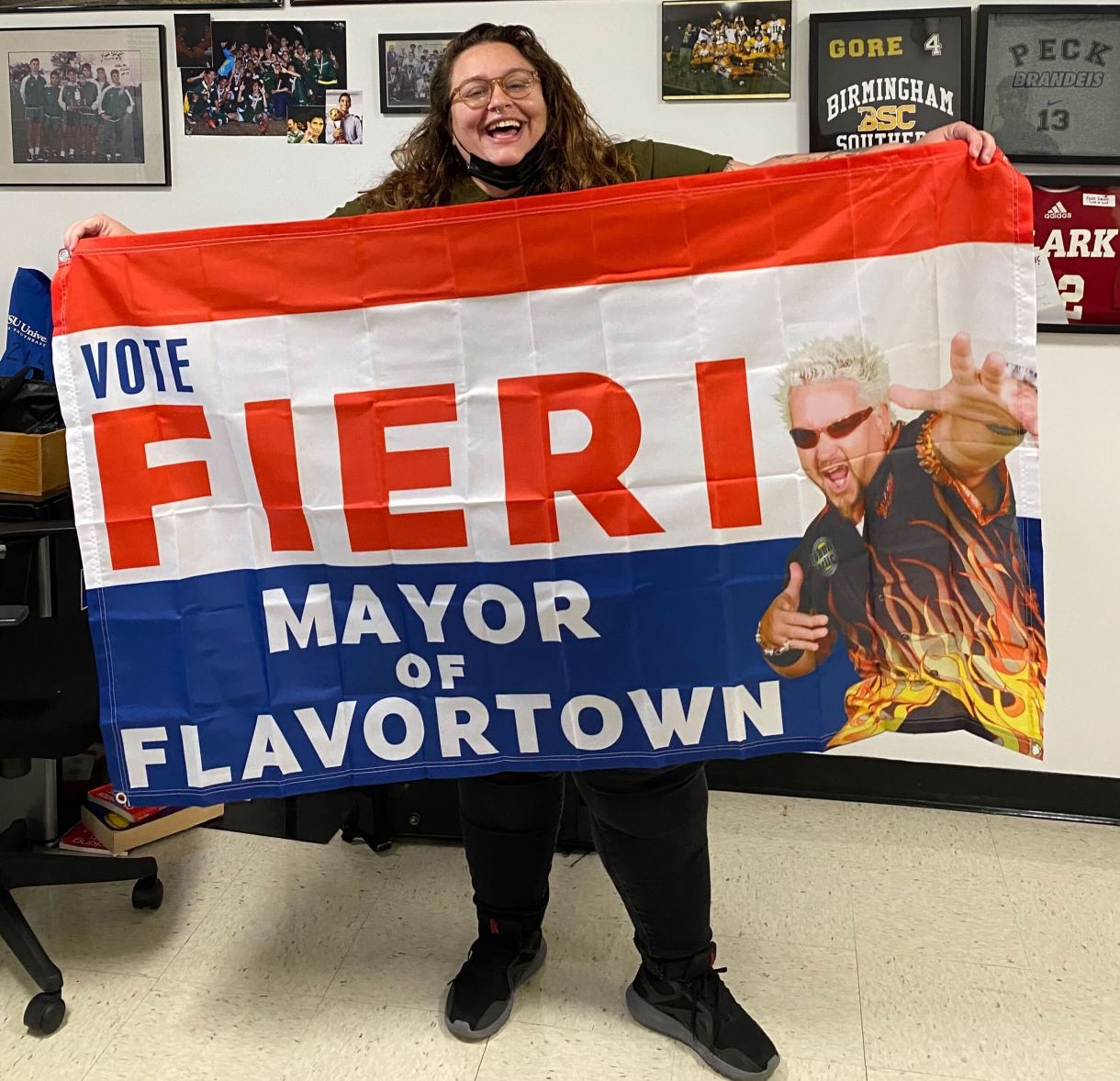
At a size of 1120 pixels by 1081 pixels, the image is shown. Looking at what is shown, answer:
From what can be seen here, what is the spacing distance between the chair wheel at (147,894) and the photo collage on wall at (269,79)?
1447 mm

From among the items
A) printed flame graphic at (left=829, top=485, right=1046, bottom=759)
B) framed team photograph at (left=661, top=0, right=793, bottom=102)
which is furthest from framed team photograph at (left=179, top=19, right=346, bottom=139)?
printed flame graphic at (left=829, top=485, right=1046, bottom=759)

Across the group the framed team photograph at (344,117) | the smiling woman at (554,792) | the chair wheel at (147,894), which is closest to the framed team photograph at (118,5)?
the framed team photograph at (344,117)

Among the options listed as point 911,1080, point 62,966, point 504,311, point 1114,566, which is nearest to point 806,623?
point 504,311

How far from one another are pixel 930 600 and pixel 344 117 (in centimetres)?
149

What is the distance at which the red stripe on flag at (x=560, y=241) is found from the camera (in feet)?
4.26

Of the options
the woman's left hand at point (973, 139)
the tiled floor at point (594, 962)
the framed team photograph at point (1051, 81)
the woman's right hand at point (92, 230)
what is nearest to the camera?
the woman's left hand at point (973, 139)

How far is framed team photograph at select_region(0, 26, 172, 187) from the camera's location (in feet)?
7.06

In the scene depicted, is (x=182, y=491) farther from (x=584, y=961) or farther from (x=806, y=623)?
(x=584, y=961)

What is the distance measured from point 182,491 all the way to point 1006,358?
1.07 metres

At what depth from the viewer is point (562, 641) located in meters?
1.41

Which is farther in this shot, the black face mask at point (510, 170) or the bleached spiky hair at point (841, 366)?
the black face mask at point (510, 170)

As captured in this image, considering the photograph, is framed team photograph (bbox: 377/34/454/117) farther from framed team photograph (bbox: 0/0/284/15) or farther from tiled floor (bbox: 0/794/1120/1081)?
tiled floor (bbox: 0/794/1120/1081)

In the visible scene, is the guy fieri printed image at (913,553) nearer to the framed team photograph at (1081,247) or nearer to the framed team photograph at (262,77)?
the framed team photograph at (1081,247)

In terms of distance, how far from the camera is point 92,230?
4.69 ft
